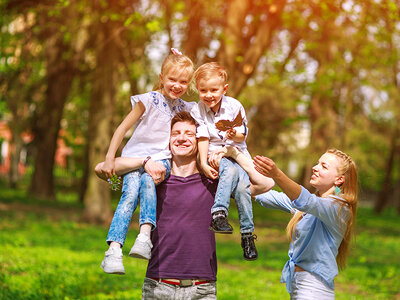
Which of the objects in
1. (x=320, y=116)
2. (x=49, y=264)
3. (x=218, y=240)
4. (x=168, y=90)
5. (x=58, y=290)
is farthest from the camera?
(x=320, y=116)

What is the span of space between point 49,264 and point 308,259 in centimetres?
681

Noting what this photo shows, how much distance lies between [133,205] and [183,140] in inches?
21.0

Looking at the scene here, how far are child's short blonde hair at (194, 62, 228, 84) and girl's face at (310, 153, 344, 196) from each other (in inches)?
35.5

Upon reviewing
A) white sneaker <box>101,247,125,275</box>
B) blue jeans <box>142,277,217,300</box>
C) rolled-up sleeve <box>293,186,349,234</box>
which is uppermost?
rolled-up sleeve <box>293,186,349,234</box>

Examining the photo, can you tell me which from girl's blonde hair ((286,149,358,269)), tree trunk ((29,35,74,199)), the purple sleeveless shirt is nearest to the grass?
girl's blonde hair ((286,149,358,269))

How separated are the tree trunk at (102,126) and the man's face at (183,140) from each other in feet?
44.1

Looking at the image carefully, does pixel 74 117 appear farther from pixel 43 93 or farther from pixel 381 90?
pixel 381 90

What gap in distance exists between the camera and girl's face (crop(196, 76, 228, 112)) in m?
3.78

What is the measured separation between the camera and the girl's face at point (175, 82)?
3.83 metres

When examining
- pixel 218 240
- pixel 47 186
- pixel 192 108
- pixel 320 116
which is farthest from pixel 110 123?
pixel 192 108

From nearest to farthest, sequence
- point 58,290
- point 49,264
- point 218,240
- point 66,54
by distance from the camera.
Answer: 1. point 58,290
2. point 49,264
3. point 218,240
4. point 66,54

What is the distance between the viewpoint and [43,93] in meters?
23.5

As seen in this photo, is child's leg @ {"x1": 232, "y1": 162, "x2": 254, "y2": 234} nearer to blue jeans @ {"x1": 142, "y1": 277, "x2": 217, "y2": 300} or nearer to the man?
the man

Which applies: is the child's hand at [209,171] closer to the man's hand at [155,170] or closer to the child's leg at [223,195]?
the child's leg at [223,195]
